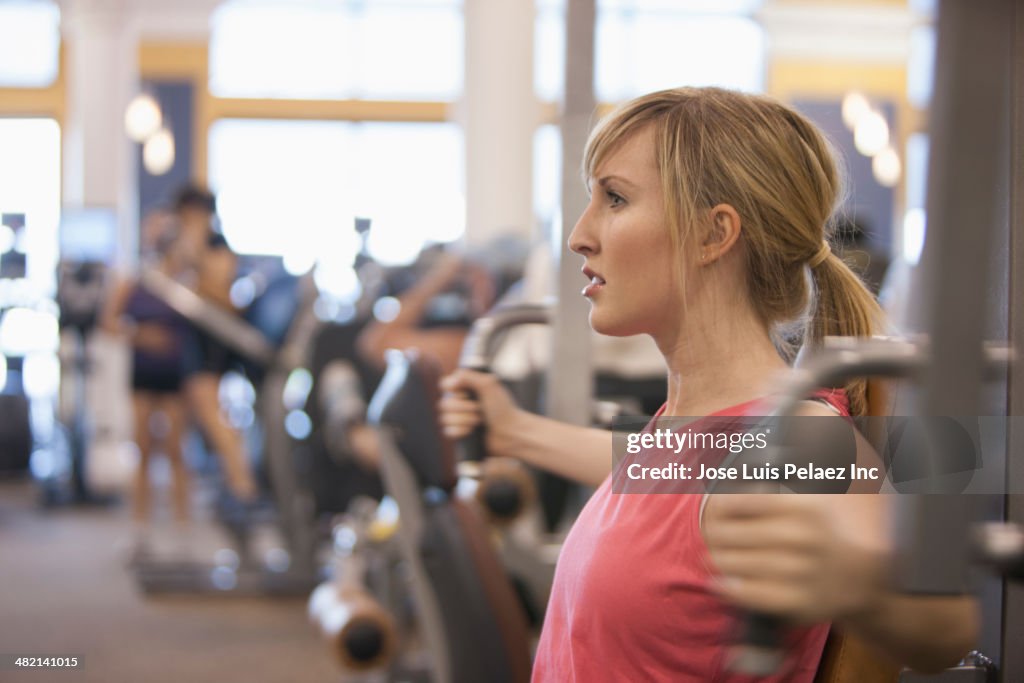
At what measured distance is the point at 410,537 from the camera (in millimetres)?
1523

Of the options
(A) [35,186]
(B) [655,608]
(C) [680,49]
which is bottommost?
(B) [655,608]

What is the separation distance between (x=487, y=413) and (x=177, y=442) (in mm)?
4382

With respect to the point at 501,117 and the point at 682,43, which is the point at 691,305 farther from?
the point at 682,43

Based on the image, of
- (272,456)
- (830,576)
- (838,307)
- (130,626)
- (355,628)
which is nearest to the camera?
(830,576)

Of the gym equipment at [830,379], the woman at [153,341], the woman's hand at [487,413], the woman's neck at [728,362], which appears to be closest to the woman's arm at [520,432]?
the woman's hand at [487,413]

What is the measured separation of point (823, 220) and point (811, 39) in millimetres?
10234

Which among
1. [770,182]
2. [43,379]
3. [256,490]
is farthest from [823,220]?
[43,379]

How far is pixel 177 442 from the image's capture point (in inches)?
213

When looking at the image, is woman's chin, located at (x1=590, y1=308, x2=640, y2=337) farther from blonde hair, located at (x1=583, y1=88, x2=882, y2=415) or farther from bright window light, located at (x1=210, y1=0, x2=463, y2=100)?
bright window light, located at (x1=210, y1=0, x2=463, y2=100)

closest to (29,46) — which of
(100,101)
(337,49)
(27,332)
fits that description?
(337,49)

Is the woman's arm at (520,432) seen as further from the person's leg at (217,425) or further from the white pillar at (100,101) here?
the white pillar at (100,101)

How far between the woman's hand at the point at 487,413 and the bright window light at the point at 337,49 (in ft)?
30.4

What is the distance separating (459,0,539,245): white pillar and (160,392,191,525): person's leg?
5.47ft

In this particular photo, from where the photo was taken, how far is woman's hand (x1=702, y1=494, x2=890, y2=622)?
52 cm
